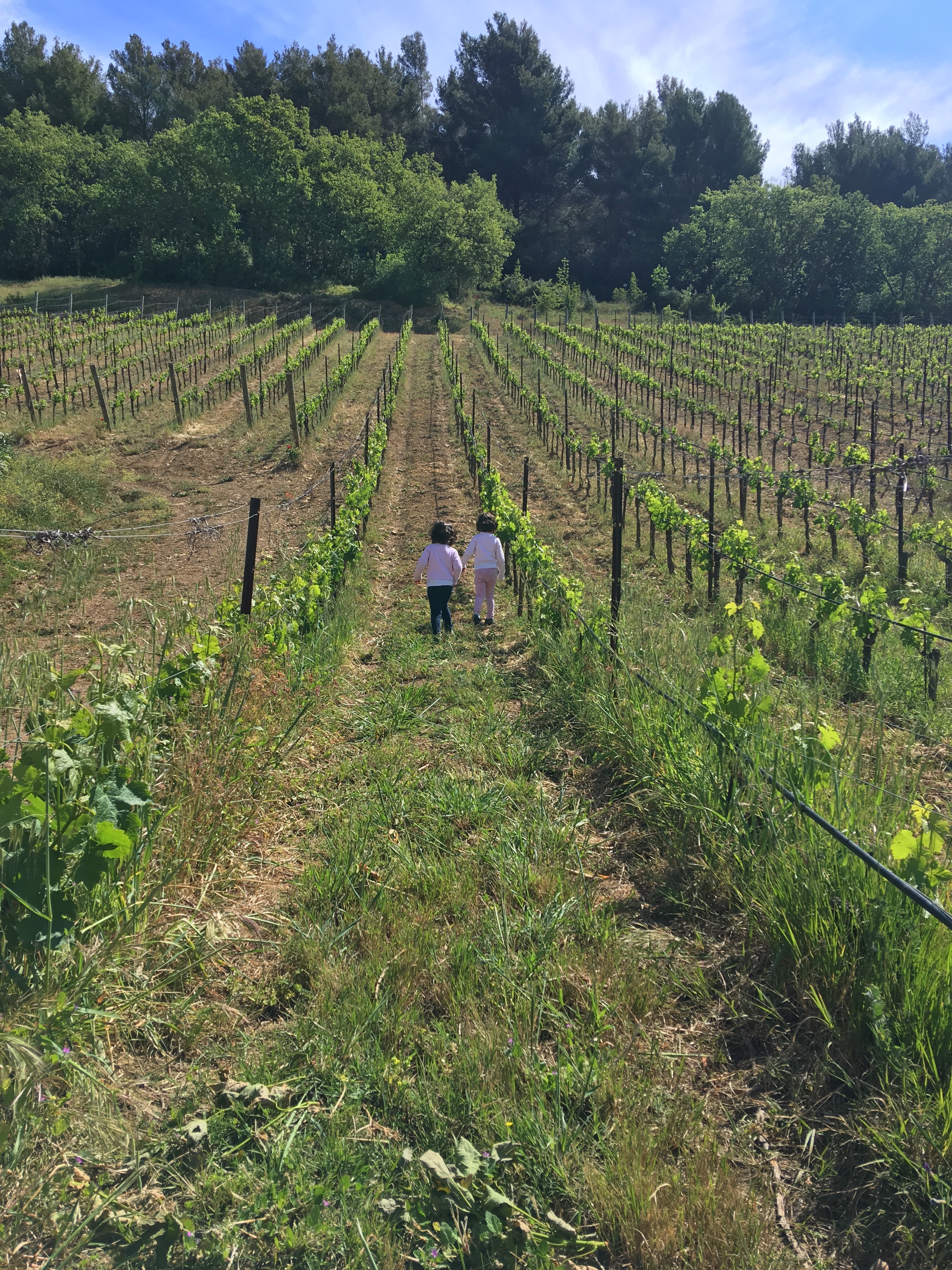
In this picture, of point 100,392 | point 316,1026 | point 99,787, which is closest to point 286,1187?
point 316,1026

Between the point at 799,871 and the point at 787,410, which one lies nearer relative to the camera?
the point at 799,871

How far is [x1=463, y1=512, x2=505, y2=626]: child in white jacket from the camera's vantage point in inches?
307

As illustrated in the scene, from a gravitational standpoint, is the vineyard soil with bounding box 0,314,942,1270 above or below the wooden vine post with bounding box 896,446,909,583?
below

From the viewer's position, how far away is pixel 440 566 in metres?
7.45

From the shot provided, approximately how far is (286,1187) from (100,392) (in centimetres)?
2011

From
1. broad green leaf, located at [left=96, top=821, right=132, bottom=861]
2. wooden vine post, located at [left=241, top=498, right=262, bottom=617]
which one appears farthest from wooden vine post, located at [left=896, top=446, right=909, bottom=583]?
broad green leaf, located at [left=96, top=821, right=132, bottom=861]

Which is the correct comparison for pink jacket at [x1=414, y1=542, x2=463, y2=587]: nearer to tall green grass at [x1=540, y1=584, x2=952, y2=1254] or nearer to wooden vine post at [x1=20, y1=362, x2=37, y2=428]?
tall green grass at [x1=540, y1=584, x2=952, y2=1254]

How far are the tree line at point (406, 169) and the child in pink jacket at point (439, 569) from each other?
137 feet

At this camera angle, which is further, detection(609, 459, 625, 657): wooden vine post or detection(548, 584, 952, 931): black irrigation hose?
detection(609, 459, 625, 657): wooden vine post

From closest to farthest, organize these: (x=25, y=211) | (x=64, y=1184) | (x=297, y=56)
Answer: (x=64, y=1184) → (x=25, y=211) → (x=297, y=56)

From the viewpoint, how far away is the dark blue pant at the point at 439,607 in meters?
7.53

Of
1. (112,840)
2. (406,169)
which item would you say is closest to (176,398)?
(112,840)

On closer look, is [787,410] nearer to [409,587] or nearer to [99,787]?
[409,587]

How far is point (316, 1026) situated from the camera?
2.69m
